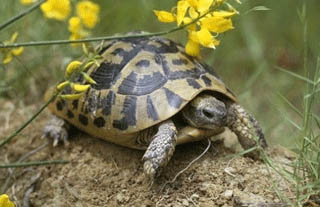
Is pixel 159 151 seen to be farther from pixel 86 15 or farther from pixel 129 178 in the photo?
pixel 86 15

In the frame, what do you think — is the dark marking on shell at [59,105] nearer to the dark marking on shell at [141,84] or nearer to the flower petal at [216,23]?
the dark marking on shell at [141,84]

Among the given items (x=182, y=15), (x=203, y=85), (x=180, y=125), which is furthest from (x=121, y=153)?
(x=182, y=15)

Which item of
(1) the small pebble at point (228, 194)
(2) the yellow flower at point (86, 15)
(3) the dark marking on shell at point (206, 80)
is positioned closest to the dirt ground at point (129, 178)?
(1) the small pebble at point (228, 194)

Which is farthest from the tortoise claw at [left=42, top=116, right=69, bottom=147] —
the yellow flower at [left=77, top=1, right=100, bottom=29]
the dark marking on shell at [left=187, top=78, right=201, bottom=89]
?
the dark marking on shell at [left=187, top=78, right=201, bottom=89]

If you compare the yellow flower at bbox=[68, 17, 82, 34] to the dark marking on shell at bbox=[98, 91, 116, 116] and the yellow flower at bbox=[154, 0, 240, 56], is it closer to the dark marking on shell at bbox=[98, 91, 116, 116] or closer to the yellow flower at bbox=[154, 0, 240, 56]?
the dark marking on shell at bbox=[98, 91, 116, 116]

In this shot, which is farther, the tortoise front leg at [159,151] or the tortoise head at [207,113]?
the tortoise head at [207,113]

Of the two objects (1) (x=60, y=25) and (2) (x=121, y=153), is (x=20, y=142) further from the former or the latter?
(1) (x=60, y=25)
